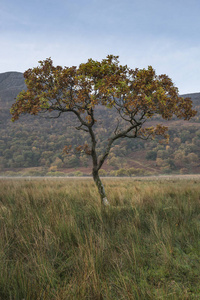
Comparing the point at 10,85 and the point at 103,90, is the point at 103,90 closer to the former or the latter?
the point at 103,90

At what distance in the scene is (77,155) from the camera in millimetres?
73875

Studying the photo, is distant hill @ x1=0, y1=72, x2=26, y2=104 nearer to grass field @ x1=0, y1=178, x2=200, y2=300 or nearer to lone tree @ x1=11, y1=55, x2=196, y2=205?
lone tree @ x1=11, y1=55, x2=196, y2=205

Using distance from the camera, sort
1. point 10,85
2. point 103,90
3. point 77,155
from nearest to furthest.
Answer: point 103,90 → point 77,155 → point 10,85

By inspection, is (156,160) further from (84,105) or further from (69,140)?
(84,105)

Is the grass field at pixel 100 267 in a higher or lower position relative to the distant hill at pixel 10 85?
lower

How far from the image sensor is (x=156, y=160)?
229 ft

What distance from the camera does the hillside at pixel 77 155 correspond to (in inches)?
2559

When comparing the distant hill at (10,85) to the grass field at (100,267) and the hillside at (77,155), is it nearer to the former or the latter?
the hillside at (77,155)

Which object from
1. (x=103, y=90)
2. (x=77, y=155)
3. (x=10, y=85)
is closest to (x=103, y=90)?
(x=103, y=90)

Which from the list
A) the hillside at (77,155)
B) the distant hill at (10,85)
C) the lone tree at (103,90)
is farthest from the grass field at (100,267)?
the distant hill at (10,85)

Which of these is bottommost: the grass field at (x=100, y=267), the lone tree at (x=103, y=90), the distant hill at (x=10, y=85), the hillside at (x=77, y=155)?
the hillside at (x=77, y=155)

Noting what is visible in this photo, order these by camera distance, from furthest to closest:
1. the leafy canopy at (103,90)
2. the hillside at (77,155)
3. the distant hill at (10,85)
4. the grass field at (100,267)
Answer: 1. the distant hill at (10,85)
2. the hillside at (77,155)
3. the leafy canopy at (103,90)
4. the grass field at (100,267)

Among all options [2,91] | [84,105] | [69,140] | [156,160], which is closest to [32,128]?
[69,140]

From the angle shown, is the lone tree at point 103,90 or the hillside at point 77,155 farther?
the hillside at point 77,155
